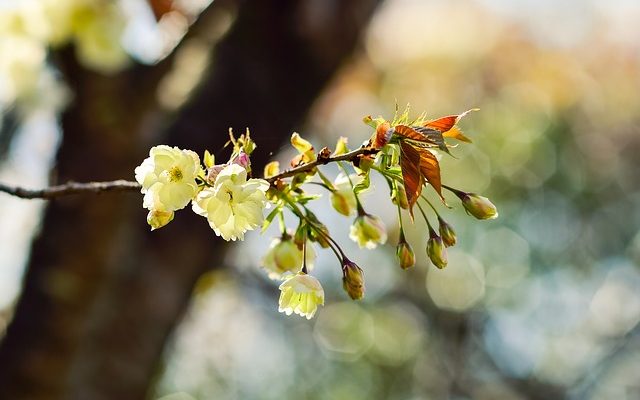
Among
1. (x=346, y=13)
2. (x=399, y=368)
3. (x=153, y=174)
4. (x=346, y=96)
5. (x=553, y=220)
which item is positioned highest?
(x=153, y=174)

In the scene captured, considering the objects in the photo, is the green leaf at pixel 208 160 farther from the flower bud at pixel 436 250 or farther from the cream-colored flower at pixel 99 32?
the cream-colored flower at pixel 99 32

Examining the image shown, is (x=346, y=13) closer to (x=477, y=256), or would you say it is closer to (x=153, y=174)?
(x=153, y=174)

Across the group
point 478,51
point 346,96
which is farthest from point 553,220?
point 346,96

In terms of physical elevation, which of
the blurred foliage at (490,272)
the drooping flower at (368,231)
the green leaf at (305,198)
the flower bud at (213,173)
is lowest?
the blurred foliage at (490,272)

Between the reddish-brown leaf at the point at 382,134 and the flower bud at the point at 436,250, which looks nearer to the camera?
the reddish-brown leaf at the point at 382,134

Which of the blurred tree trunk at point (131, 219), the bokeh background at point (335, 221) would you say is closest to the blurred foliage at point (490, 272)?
the bokeh background at point (335, 221)

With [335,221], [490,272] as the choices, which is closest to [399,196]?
[335,221]
